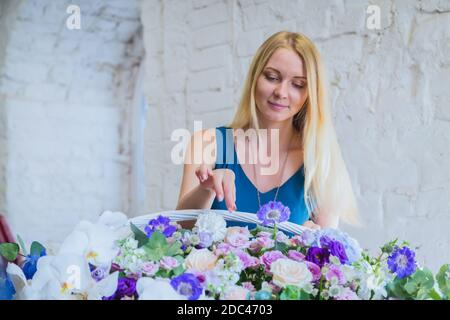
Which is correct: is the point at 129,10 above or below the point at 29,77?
above

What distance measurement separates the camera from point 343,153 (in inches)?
41.9

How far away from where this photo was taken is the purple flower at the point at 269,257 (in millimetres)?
471

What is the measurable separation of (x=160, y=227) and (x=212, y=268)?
10 centimetres

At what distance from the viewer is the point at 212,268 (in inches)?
A: 18.1

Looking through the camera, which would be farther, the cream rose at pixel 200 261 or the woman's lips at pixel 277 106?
the woman's lips at pixel 277 106

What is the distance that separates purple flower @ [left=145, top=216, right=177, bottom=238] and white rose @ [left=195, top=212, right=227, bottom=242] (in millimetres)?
30

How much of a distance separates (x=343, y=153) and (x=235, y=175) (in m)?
0.25

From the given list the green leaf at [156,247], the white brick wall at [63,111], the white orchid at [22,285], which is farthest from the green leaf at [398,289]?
the white brick wall at [63,111]

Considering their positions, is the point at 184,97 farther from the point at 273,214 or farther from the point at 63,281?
the point at 63,281

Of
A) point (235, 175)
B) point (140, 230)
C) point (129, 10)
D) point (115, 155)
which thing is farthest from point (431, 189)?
point (129, 10)

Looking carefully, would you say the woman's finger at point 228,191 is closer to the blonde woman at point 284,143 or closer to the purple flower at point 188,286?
the blonde woman at point 284,143

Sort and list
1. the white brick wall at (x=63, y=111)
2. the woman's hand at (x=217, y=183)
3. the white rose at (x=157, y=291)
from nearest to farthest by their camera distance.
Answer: the white rose at (x=157, y=291) → the woman's hand at (x=217, y=183) → the white brick wall at (x=63, y=111)

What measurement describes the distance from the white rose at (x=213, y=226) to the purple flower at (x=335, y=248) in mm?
103
